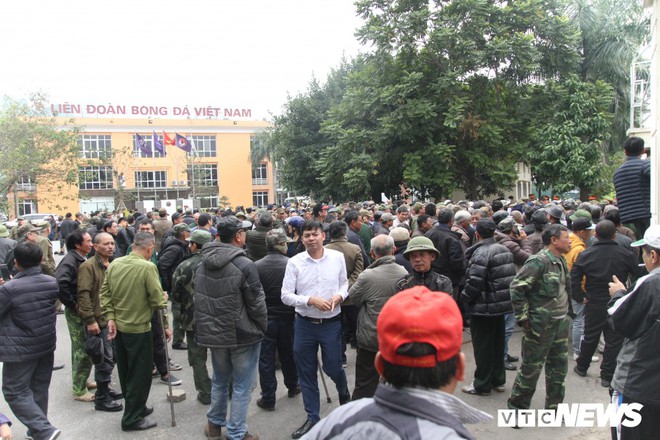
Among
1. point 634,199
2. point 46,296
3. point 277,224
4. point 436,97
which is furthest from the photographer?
point 436,97

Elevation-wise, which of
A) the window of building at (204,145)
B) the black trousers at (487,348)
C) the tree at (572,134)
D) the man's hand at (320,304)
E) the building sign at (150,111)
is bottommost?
the black trousers at (487,348)

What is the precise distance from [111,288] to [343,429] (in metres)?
3.97

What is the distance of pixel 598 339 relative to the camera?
5.77m

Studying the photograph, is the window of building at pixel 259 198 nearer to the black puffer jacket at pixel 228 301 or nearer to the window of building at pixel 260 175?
the window of building at pixel 260 175

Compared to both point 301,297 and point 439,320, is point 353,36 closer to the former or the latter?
point 301,297

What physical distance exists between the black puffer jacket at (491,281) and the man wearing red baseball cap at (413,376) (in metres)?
3.85

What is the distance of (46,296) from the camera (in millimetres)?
4461

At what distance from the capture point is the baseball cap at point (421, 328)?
155 centimetres

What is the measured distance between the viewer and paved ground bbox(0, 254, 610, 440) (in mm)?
4680

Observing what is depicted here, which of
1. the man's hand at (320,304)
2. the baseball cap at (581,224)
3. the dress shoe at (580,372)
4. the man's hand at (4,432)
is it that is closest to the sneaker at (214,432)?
the man's hand at (320,304)

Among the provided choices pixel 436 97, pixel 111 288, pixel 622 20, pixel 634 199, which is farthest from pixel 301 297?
pixel 622 20

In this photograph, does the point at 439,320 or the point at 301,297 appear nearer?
the point at 439,320

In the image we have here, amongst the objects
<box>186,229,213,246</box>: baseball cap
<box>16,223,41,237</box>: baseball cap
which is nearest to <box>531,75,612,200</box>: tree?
<box>186,229,213,246</box>: baseball cap

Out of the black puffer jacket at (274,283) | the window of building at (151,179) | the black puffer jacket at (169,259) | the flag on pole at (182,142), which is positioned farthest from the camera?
the window of building at (151,179)
